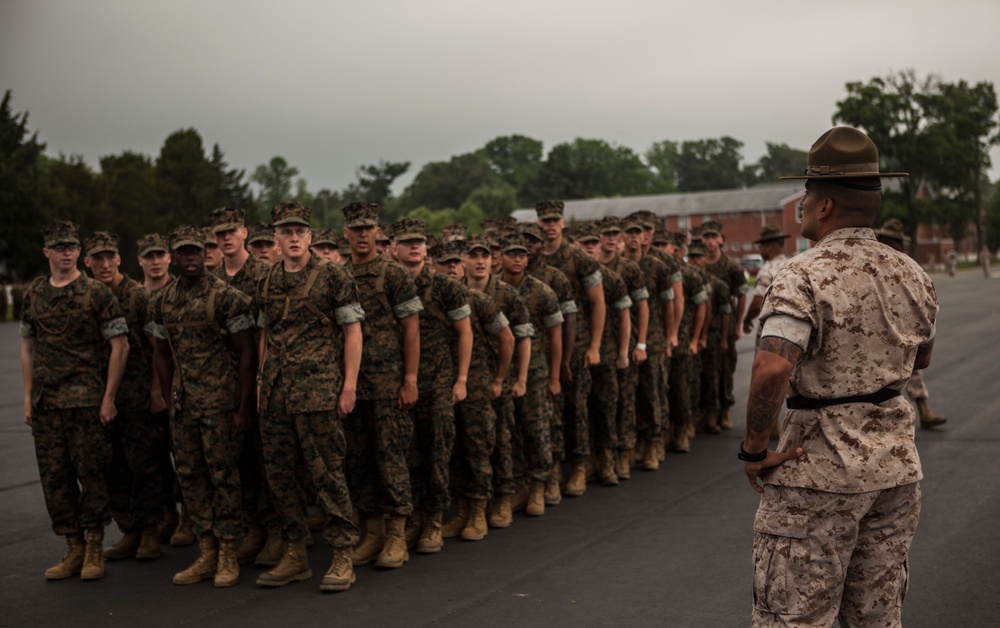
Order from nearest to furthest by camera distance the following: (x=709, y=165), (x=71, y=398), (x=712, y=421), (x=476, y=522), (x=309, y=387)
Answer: (x=309, y=387), (x=71, y=398), (x=476, y=522), (x=712, y=421), (x=709, y=165)

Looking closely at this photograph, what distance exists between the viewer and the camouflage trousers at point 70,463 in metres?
7.36

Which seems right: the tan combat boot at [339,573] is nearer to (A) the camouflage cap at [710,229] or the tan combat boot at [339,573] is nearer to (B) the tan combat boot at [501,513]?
(B) the tan combat boot at [501,513]

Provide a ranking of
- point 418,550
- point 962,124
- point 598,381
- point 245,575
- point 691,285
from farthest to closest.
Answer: point 962,124 → point 691,285 → point 598,381 → point 418,550 → point 245,575

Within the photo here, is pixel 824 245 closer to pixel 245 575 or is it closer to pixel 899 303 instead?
pixel 899 303

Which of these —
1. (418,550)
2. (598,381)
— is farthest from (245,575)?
(598,381)

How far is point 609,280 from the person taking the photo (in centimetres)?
1015

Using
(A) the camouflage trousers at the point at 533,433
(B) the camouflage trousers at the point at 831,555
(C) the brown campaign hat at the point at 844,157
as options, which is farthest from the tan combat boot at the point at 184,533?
(C) the brown campaign hat at the point at 844,157

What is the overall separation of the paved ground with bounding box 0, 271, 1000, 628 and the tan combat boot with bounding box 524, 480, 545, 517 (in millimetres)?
158

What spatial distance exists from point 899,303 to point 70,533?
5.95 metres

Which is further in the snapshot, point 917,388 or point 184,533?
point 917,388

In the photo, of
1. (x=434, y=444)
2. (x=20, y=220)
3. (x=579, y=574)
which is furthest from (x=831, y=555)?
(x=20, y=220)

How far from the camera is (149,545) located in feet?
25.8

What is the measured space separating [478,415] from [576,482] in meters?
1.80

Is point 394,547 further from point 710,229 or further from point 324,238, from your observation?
point 710,229
